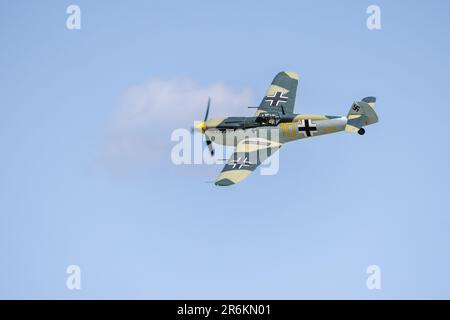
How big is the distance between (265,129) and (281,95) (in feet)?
14.9

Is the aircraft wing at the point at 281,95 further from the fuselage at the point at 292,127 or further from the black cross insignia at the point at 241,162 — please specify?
the black cross insignia at the point at 241,162

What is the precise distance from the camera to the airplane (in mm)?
43781

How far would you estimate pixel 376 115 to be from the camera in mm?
44625

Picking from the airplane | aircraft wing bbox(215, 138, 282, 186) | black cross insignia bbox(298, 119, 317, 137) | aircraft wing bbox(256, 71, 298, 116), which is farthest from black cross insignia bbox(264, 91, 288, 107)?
aircraft wing bbox(215, 138, 282, 186)

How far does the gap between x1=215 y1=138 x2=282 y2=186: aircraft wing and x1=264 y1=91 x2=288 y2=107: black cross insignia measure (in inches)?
167

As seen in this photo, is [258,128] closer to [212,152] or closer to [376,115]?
[212,152]

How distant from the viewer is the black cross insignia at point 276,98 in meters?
49.1

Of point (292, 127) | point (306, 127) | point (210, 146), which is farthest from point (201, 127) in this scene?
A: point (306, 127)

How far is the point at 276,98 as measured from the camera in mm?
49375

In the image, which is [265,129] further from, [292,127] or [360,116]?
[360,116]

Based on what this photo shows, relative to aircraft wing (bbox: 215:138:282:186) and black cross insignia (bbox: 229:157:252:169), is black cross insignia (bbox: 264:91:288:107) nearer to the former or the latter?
aircraft wing (bbox: 215:138:282:186)

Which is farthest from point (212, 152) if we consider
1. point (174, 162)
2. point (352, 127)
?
point (352, 127)

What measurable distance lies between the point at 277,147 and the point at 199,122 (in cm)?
519
